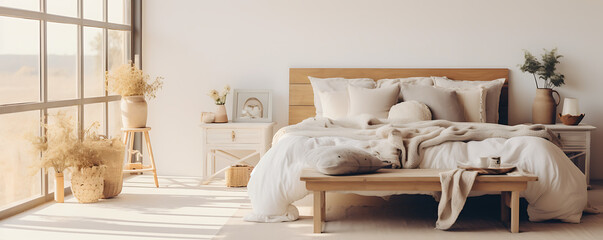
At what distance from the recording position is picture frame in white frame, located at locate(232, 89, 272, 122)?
6316mm

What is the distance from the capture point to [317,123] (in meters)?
5.12

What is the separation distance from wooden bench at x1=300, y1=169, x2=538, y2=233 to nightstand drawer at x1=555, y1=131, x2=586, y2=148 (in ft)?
6.42

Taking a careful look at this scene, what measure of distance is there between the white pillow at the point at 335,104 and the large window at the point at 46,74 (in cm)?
197

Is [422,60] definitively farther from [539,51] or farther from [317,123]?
[317,123]

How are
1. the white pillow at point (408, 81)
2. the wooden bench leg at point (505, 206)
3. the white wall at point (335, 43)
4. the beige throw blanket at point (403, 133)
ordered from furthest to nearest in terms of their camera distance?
the white wall at point (335, 43)
the white pillow at point (408, 81)
the beige throw blanket at point (403, 133)
the wooden bench leg at point (505, 206)

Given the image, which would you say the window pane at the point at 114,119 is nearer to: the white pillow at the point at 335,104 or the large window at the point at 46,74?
the large window at the point at 46,74

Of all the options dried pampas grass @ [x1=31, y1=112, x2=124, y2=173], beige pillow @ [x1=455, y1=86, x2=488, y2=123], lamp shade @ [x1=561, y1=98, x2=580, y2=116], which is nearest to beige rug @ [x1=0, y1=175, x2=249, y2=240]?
dried pampas grass @ [x1=31, y1=112, x2=124, y2=173]

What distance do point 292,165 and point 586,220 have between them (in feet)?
6.47

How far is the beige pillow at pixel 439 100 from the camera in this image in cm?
→ 550

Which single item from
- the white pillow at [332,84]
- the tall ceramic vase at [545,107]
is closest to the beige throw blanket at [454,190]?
the white pillow at [332,84]

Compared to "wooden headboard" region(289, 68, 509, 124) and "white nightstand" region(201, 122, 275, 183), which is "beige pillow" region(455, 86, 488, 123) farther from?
"white nightstand" region(201, 122, 275, 183)

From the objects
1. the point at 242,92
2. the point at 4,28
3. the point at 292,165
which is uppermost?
the point at 4,28

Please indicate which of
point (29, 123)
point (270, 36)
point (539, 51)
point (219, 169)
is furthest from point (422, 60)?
point (29, 123)

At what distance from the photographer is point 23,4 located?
4695 mm
